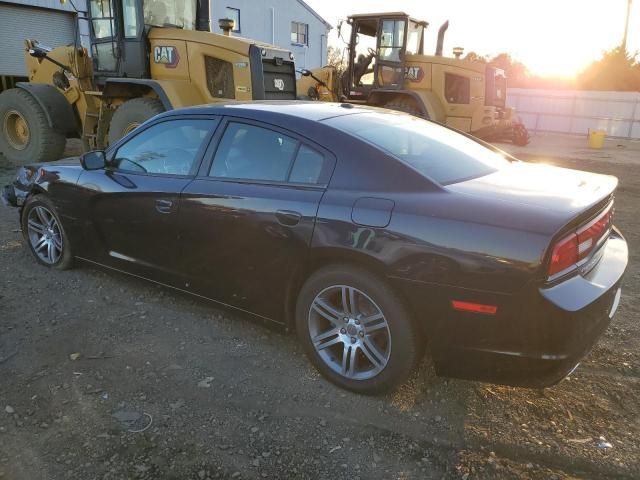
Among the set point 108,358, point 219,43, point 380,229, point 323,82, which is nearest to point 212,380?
point 108,358

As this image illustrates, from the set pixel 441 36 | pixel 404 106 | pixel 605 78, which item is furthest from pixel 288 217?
pixel 605 78

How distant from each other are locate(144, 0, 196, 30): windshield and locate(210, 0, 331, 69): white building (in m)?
14.7

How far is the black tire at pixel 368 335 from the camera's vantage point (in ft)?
8.44

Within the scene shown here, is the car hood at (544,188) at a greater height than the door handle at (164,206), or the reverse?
the car hood at (544,188)

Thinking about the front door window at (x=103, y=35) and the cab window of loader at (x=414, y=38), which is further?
the cab window of loader at (x=414, y=38)

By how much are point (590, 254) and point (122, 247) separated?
305 cm

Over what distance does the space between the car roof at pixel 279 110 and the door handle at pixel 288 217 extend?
0.61m

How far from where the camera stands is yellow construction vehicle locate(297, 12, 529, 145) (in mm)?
11680

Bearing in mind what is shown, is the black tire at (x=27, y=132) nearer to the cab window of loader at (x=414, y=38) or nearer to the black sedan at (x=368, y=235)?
the black sedan at (x=368, y=235)

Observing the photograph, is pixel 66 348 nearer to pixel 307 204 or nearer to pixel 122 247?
pixel 122 247

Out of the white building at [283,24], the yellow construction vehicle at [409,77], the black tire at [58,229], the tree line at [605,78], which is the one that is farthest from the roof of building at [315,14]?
the black tire at [58,229]

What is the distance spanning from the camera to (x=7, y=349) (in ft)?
10.7

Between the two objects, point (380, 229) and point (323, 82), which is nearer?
point (380, 229)

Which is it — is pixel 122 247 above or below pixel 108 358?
above
